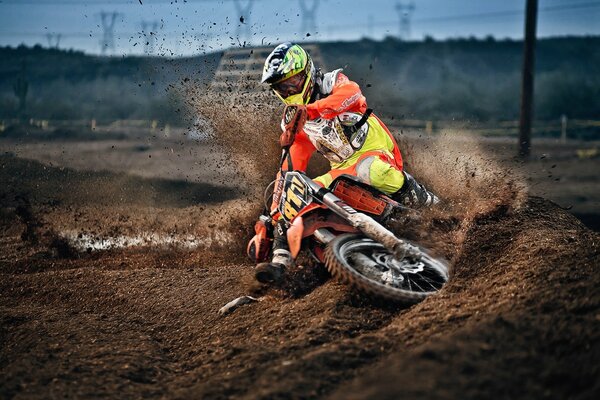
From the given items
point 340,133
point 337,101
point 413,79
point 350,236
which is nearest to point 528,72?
point 340,133

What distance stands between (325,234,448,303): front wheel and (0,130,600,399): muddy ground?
0.23 meters

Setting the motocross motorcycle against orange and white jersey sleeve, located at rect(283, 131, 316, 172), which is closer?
the motocross motorcycle

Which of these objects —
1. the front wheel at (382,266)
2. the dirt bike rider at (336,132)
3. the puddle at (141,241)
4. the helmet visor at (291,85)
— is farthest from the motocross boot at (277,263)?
the puddle at (141,241)

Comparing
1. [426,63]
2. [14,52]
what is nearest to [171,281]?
[14,52]

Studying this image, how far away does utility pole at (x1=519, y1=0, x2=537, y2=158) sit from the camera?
15023 millimetres

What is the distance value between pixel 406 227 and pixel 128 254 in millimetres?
5301

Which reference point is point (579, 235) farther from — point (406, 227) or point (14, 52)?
point (14, 52)

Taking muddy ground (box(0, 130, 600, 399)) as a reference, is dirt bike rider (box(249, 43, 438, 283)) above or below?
above

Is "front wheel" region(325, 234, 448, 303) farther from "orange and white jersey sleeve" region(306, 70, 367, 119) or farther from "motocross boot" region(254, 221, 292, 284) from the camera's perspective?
"orange and white jersey sleeve" region(306, 70, 367, 119)

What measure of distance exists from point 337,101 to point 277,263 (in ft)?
5.54

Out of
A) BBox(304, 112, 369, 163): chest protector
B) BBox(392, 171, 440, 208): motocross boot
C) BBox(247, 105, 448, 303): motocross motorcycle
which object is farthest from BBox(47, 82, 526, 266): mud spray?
BBox(304, 112, 369, 163): chest protector

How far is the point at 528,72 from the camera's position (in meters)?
15.0

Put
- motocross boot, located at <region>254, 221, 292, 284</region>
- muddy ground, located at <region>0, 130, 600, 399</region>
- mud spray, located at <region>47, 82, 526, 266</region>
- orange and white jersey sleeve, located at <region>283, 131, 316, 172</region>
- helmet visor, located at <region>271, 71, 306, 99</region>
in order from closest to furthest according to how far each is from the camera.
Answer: muddy ground, located at <region>0, 130, 600, 399</region> < motocross boot, located at <region>254, 221, 292, 284</region> < helmet visor, located at <region>271, 71, 306, 99</region> < orange and white jersey sleeve, located at <region>283, 131, 316, 172</region> < mud spray, located at <region>47, 82, 526, 266</region>

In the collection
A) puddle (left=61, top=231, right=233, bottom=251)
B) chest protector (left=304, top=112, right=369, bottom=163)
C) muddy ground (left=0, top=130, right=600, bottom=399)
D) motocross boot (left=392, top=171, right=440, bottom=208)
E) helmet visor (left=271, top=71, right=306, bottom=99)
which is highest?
helmet visor (left=271, top=71, right=306, bottom=99)
